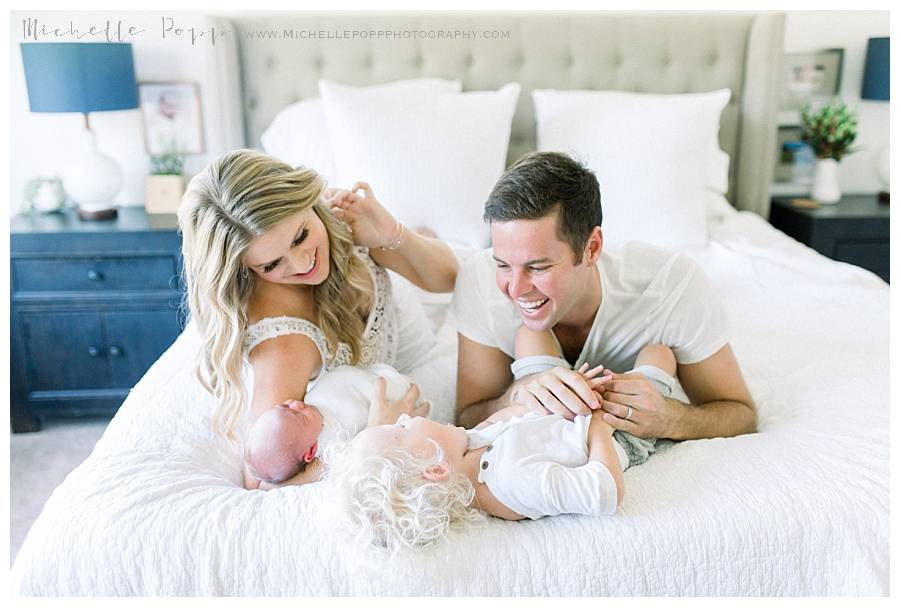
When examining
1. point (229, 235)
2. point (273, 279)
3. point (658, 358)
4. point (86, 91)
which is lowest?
point (658, 358)

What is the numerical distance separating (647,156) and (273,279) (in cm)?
151

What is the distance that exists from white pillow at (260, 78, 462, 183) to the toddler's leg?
1.52 metres

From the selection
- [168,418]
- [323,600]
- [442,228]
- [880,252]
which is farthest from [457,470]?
[880,252]

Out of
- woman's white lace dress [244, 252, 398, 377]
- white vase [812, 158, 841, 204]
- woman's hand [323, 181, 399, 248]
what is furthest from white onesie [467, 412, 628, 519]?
white vase [812, 158, 841, 204]

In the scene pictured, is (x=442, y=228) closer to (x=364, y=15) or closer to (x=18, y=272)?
(x=364, y=15)

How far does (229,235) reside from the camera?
1414mm

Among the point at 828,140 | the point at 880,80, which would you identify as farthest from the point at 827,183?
the point at 880,80

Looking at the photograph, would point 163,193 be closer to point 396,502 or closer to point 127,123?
point 127,123

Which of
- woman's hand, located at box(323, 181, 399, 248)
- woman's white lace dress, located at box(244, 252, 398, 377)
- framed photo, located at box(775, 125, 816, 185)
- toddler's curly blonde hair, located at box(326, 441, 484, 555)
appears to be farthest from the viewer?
framed photo, located at box(775, 125, 816, 185)

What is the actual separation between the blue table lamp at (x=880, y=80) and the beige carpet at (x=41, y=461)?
3.14 metres

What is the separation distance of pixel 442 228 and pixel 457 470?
1.40m

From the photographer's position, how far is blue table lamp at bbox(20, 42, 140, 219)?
8.45 feet

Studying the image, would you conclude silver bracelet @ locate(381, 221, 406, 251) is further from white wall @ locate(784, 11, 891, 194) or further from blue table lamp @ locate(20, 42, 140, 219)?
white wall @ locate(784, 11, 891, 194)

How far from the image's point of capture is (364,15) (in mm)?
2895
